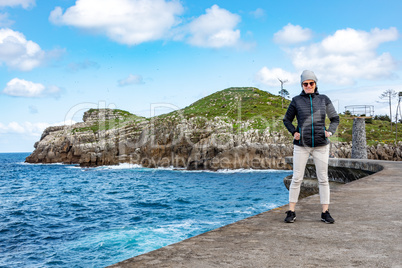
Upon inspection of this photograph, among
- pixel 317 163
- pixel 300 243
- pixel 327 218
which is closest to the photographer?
pixel 300 243

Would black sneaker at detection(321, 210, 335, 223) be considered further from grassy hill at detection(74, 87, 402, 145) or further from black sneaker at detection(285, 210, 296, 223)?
grassy hill at detection(74, 87, 402, 145)

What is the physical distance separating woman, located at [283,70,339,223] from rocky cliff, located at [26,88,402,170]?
3894 cm

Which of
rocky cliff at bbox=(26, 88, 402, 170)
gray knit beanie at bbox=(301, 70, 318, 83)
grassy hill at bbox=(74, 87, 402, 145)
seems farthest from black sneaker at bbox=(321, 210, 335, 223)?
rocky cliff at bbox=(26, 88, 402, 170)

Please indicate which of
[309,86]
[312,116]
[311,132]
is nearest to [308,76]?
[309,86]

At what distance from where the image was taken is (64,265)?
1227cm

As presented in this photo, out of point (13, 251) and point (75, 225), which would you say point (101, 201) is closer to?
point (75, 225)

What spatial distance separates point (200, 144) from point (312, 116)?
67.3 meters

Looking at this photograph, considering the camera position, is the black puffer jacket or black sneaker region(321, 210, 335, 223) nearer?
black sneaker region(321, 210, 335, 223)

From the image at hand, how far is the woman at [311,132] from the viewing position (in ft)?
17.3

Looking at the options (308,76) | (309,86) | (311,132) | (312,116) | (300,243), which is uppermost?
(308,76)

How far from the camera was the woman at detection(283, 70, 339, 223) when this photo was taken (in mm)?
5262

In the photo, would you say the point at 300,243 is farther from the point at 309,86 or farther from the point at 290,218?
the point at 309,86

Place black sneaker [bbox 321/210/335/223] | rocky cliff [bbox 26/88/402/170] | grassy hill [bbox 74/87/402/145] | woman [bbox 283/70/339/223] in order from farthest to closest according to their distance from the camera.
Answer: grassy hill [bbox 74/87/402/145] → rocky cliff [bbox 26/88/402/170] → woman [bbox 283/70/339/223] → black sneaker [bbox 321/210/335/223]

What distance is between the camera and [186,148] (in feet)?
249
